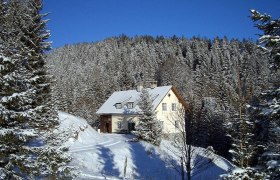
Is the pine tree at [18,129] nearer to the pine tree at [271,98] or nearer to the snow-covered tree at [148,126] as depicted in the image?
the pine tree at [271,98]

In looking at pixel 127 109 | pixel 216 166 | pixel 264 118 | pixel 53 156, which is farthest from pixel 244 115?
pixel 127 109

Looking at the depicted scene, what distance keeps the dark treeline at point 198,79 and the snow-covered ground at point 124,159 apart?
5.06 metres

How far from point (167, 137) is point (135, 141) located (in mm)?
7985

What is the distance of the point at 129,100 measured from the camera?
58812mm

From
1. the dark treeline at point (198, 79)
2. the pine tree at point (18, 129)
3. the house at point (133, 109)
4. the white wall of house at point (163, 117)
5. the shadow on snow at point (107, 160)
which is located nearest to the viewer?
the pine tree at point (18, 129)

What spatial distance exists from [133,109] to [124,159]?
21.3 metres

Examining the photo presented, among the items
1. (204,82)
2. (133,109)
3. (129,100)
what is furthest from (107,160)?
(204,82)

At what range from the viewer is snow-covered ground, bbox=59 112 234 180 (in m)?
30.9

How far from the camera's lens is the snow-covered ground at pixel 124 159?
30.9 meters

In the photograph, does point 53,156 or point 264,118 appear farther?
point 53,156

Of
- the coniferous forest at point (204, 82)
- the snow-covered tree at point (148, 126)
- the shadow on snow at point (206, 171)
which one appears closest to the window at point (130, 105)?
the coniferous forest at point (204, 82)

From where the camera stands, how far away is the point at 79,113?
237 feet

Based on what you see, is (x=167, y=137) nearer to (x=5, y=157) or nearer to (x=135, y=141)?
(x=135, y=141)

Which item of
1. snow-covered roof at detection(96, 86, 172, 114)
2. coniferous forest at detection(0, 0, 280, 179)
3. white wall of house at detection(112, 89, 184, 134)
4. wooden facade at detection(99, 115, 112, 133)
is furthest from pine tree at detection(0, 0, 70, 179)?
wooden facade at detection(99, 115, 112, 133)
